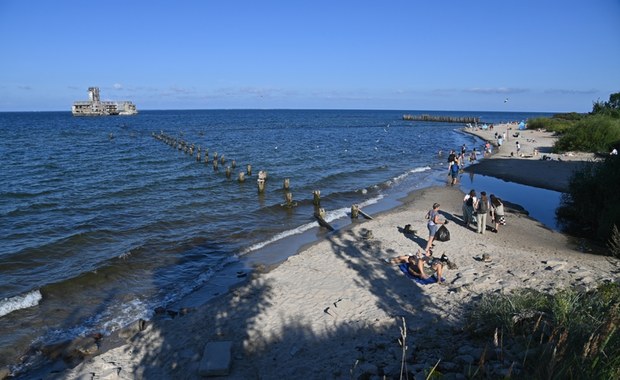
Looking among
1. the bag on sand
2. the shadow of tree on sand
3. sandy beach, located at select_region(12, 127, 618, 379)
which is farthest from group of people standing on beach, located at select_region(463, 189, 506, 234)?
the shadow of tree on sand

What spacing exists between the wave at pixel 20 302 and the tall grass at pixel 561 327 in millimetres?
11442

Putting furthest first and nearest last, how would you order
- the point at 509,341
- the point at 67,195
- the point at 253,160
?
the point at 253,160, the point at 67,195, the point at 509,341

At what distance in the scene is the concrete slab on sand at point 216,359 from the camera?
7.86 metres

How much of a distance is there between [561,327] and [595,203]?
13322 millimetres

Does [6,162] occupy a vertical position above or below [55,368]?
above

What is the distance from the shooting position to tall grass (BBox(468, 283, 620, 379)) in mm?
4617

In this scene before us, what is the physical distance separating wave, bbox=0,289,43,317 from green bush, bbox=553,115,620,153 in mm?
42649

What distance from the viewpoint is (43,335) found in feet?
32.6

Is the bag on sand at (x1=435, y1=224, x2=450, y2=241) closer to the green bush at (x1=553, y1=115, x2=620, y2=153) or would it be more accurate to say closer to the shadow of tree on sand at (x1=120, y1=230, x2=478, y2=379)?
the shadow of tree on sand at (x1=120, y1=230, x2=478, y2=379)

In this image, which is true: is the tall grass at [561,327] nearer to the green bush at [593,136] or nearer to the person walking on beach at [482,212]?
the person walking on beach at [482,212]

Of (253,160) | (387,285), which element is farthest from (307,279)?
(253,160)

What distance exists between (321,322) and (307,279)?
9.54ft

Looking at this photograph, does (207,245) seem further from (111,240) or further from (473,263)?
(473,263)

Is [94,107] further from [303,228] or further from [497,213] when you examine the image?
[497,213]
